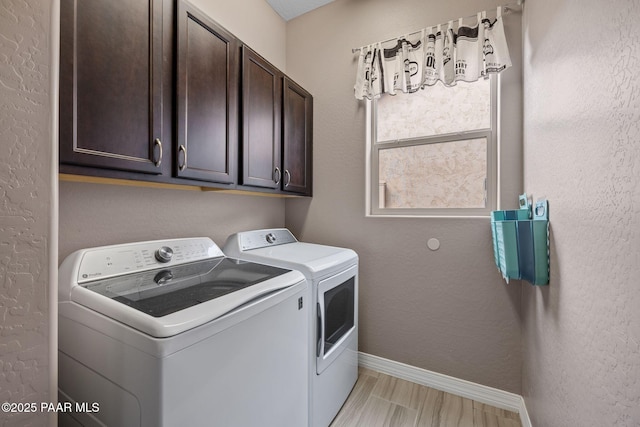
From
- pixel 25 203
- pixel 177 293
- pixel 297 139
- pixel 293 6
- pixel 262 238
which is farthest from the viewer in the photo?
pixel 293 6

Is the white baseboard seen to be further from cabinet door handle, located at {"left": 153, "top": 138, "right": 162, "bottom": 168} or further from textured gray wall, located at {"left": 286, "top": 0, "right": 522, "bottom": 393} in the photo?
cabinet door handle, located at {"left": 153, "top": 138, "right": 162, "bottom": 168}

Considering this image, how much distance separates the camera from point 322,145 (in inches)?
89.0

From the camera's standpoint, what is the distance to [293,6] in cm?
229

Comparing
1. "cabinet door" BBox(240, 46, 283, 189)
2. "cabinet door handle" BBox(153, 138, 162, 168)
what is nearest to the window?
"cabinet door" BBox(240, 46, 283, 189)

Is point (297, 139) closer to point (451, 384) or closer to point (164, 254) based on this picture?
point (164, 254)

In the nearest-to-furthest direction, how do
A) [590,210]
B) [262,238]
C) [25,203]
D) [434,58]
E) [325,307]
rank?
[25,203] < [590,210] < [325,307] < [434,58] < [262,238]

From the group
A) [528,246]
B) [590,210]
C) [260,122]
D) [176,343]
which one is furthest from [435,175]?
[176,343]

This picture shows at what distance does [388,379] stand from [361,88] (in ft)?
7.39

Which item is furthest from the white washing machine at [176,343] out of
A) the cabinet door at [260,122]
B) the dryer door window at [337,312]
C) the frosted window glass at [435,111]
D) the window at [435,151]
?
the frosted window glass at [435,111]

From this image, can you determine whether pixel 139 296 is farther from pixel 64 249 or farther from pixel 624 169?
pixel 624 169

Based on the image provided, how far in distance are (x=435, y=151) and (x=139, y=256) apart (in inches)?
80.3

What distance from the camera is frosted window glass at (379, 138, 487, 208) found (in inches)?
73.3

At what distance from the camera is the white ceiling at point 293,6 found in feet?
7.35

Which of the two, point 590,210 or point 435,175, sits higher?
point 435,175
